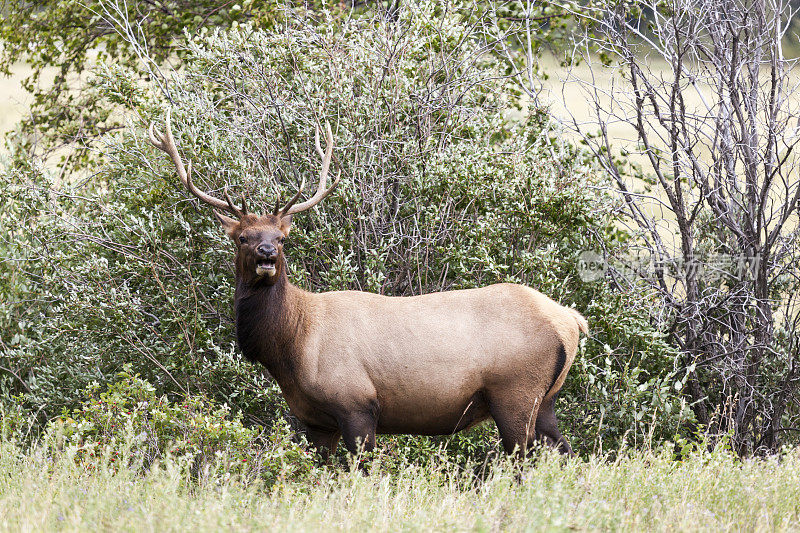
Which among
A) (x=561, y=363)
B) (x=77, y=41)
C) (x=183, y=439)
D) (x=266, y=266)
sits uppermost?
(x=77, y=41)

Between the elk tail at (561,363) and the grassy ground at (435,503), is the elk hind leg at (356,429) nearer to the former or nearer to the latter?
the grassy ground at (435,503)

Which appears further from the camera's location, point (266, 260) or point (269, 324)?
point (269, 324)

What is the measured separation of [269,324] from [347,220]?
1.94 metres

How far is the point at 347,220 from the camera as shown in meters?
7.83

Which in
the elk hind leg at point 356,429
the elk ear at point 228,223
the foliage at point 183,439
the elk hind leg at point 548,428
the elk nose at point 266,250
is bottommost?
the foliage at point 183,439

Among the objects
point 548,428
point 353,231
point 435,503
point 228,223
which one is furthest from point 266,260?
point 548,428

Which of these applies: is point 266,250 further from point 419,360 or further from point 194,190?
point 419,360

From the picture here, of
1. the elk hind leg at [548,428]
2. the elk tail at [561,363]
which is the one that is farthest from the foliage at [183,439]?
the elk tail at [561,363]

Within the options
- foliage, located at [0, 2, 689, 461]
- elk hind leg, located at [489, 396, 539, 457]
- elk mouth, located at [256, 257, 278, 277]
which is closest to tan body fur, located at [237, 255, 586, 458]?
elk hind leg, located at [489, 396, 539, 457]

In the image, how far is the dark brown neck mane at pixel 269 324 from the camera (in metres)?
6.11

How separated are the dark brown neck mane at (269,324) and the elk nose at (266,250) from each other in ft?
1.28

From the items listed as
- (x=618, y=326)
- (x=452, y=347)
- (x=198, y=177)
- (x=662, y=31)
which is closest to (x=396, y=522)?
(x=452, y=347)

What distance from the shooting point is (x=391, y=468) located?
6.99 metres

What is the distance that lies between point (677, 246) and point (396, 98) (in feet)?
10.2
